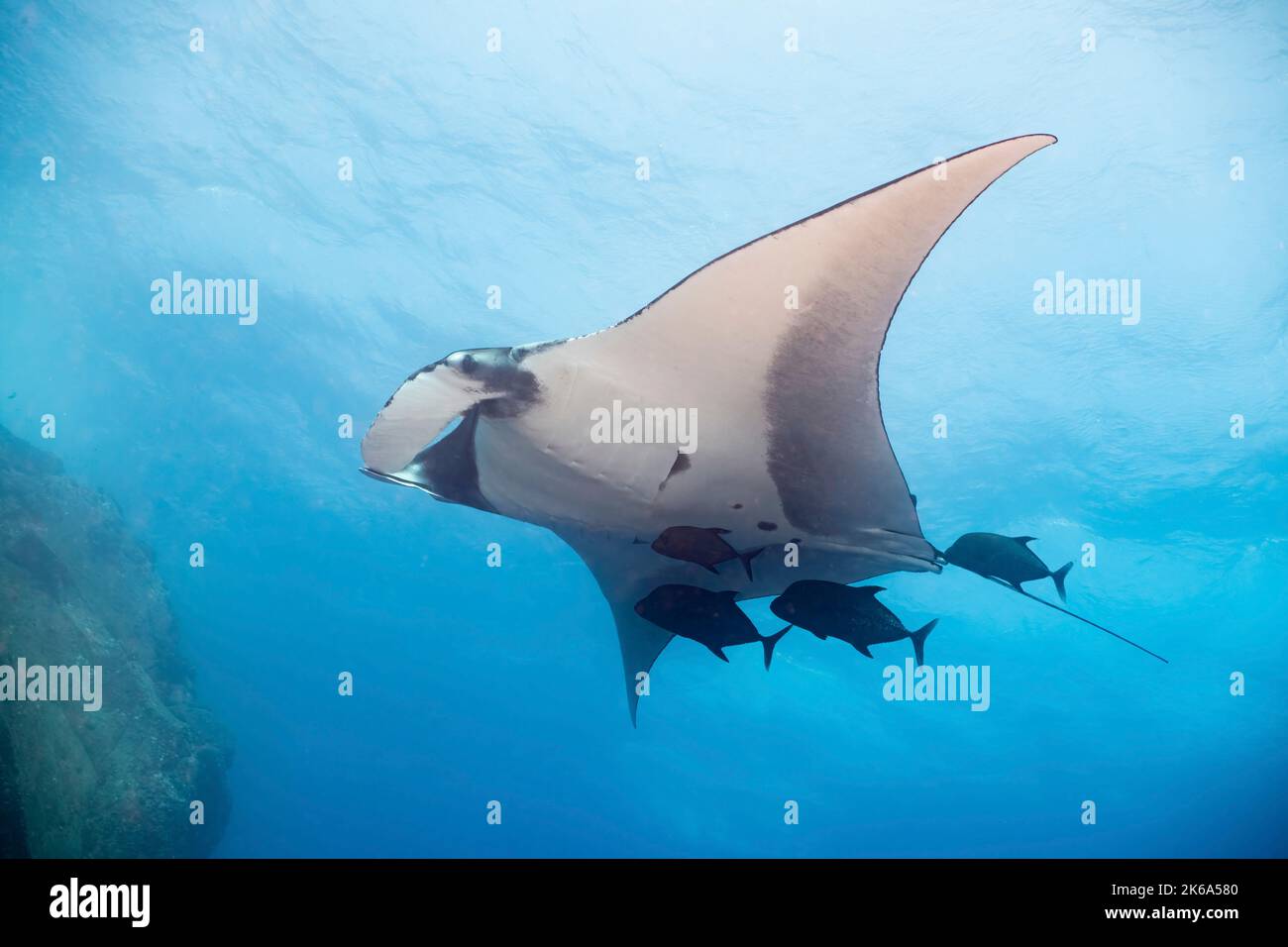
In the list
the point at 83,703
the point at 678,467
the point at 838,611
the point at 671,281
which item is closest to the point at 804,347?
the point at 678,467

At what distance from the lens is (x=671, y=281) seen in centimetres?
1469

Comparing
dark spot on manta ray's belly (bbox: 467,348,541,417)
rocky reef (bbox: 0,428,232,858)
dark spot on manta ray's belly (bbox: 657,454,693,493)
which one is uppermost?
dark spot on manta ray's belly (bbox: 467,348,541,417)

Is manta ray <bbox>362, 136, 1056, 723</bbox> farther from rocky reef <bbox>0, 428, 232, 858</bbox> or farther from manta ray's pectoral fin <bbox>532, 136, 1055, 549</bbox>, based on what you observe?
rocky reef <bbox>0, 428, 232, 858</bbox>

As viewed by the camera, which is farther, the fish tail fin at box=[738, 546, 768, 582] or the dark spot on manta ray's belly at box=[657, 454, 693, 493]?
the fish tail fin at box=[738, 546, 768, 582]

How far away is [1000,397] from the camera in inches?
600

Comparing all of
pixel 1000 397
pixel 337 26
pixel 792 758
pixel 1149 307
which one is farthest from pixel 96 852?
pixel 792 758

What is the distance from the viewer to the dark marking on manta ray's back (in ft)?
15.1

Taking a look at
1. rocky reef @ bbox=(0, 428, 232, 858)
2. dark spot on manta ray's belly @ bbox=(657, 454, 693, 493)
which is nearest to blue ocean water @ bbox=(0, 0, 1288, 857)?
rocky reef @ bbox=(0, 428, 232, 858)

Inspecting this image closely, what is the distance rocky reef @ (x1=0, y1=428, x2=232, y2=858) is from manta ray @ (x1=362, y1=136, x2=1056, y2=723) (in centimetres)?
784

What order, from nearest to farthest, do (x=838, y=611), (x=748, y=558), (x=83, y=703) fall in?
1. (x=748, y=558)
2. (x=838, y=611)
3. (x=83, y=703)

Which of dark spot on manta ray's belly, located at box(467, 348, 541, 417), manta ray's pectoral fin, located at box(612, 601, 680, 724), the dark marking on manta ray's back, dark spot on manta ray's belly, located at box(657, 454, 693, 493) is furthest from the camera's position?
manta ray's pectoral fin, located at box(612, 601, 680, 724)

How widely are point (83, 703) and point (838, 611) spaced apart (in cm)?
1658

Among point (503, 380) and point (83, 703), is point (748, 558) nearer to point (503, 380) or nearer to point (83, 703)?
point (503, 380)
